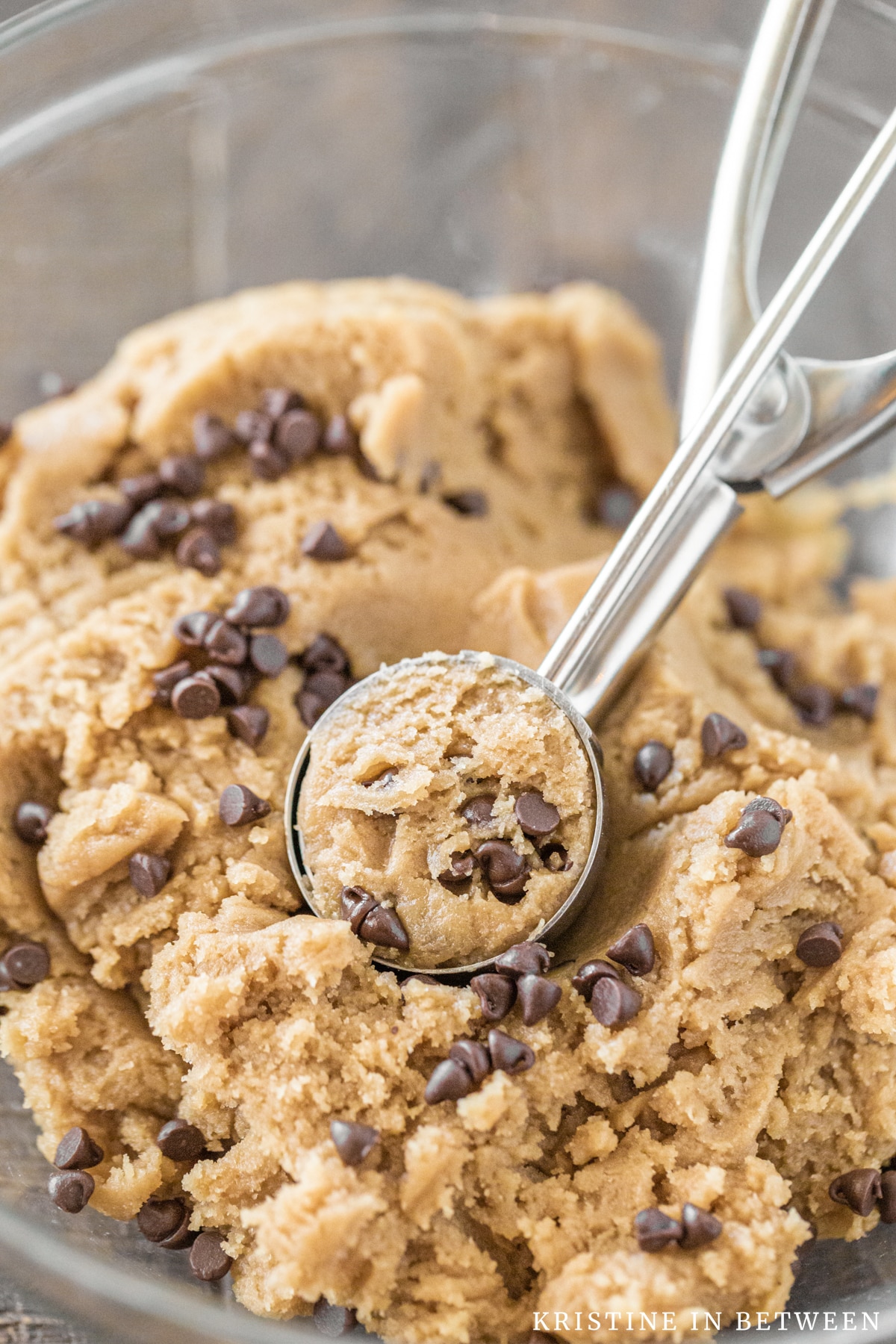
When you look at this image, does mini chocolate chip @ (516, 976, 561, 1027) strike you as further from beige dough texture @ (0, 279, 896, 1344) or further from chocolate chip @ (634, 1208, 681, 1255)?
chocolate chip @ (634, 1208, 681, 1255)

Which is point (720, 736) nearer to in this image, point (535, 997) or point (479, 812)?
point (479, 812)

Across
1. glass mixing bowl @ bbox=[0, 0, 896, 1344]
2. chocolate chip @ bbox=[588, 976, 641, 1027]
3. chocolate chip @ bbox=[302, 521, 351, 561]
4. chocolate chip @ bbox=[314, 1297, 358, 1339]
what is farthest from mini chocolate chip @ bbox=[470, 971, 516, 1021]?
glass mixing bowl @ bbox=[0, 0, 896, 1344]

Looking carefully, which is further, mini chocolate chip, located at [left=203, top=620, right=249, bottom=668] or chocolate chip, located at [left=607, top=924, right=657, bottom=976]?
mini chocolate chip, located at [left=203, top=620, right=249, bottom=668]

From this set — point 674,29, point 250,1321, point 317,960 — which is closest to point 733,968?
point 317,960

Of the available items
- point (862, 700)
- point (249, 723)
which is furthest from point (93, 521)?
point (862, 700)

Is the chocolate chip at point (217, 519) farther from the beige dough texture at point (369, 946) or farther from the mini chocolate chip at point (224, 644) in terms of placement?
the mini chocolate chip at point (224, 644)

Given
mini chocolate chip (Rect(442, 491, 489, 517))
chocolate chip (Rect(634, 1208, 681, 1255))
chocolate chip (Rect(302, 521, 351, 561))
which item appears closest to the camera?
chocolate chip (Rect(634, 1208, 681, 1255))

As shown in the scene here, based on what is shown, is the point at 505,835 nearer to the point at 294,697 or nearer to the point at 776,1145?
the point at 294,697
